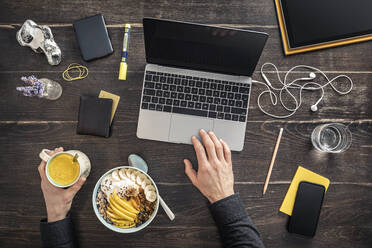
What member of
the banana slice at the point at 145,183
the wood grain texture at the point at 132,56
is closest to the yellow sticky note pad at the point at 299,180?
the wood grain texture at the point at 132,56

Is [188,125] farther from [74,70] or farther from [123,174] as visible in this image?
[74,70]

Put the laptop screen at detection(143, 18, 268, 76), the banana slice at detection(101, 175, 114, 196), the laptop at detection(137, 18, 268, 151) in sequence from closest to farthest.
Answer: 1. the laptop screen at detection(143, 18, 268, 76)
2. the banana slice at detection(101, 175, 114, 196)
3. the laptop at detection(137, 18, 268, 151)

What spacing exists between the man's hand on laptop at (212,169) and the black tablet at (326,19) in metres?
0.54

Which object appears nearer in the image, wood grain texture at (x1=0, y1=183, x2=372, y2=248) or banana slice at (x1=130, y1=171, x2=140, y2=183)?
banana slice at (x1=130, y1=171, x2=140, y2=183)

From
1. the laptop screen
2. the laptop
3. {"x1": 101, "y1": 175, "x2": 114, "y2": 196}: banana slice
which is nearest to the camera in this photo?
the laptop screen

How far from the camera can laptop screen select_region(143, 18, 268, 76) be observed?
790mm

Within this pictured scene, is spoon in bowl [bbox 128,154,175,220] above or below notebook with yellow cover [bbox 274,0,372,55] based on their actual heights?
below

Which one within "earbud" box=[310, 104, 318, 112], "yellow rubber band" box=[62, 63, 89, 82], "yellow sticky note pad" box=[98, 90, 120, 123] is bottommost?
"yellow sticky note pad" box=[98, 90, 120, 123]

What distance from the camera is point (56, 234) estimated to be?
37.1 inches

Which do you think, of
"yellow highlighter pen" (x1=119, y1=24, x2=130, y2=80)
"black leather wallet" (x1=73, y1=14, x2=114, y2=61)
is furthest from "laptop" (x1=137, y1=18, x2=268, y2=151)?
"black leather wallet" (x1=73, y1=14, x2=114, y2=61)

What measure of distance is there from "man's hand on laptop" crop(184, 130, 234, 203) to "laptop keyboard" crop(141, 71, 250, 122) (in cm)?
10

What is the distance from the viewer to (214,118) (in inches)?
39.2

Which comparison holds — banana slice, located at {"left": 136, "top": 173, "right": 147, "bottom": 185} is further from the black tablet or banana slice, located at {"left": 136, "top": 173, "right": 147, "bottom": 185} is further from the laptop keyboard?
the black tablet

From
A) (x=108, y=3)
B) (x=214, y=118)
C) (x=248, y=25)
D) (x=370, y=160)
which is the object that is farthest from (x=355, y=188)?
(x=108, y=3)
